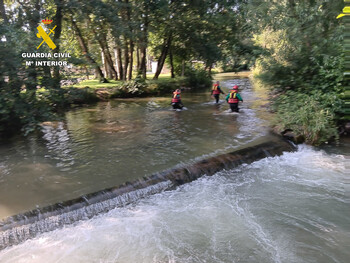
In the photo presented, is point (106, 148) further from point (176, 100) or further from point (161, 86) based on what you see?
point (161, 86)

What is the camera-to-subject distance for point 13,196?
18.3 ft

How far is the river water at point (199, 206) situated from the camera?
4.42 meters

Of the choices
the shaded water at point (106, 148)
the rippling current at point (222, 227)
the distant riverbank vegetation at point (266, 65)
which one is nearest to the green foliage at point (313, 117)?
the distant riverbank vegetation at point (266, 65)

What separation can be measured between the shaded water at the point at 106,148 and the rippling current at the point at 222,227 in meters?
0.97

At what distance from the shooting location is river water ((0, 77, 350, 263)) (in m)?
4.42

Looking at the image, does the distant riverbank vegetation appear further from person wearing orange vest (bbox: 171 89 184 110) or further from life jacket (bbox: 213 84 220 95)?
person wearing orange vest (bbox: 171 89 184 110)

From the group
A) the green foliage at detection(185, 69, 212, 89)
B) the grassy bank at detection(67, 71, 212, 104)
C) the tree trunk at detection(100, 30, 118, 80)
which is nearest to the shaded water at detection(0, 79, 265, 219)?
the grassy bank at detection(67, 71, 212, 104)

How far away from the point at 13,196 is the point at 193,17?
1694cm

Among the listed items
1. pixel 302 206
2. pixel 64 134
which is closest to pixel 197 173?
pixel 302 206

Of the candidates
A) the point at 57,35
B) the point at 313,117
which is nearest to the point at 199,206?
the point at 313,117

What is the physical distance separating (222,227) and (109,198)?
7.86 ft

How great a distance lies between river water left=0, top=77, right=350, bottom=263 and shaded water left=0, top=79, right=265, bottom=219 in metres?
0.04

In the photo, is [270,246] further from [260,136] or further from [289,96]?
[289,96]

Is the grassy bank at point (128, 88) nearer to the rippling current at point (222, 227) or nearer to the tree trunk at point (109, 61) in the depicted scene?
the tree trunk at point (109, 61)
